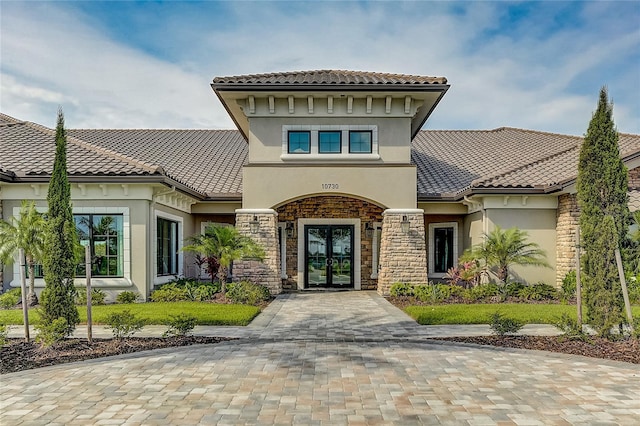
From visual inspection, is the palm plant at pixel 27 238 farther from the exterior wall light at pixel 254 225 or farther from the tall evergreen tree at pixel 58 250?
the exterior wall light at pixel 254 225

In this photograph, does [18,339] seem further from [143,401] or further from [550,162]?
[550,162]

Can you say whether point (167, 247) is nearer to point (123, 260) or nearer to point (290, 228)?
point (123, 260)

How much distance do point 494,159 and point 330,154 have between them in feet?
29.4

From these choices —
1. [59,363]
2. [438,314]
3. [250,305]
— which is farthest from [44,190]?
[438,314]

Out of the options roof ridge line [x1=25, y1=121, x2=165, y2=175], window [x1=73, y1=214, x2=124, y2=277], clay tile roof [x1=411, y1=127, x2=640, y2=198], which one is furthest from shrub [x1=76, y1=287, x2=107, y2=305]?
clay tile roof [x1=411, y1=127, x2=640, y2=198]

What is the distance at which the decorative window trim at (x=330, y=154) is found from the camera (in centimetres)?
1599

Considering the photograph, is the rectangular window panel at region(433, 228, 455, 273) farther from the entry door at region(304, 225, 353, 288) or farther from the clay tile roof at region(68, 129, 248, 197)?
the clay tile roof at region(68, 129, 248, 197)

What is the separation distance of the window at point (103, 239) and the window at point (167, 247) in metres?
1.28

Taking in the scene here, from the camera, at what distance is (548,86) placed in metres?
16.0

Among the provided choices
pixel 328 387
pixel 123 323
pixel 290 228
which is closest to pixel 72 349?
pixel 123 323

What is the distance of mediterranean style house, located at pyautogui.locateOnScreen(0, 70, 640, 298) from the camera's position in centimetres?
1393

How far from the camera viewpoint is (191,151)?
22406 mm

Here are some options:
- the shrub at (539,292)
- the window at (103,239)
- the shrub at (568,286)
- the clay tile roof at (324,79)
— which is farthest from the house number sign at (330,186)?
the shrub at (568,286)

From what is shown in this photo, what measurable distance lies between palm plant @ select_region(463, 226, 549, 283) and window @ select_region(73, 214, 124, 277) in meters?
10.5
